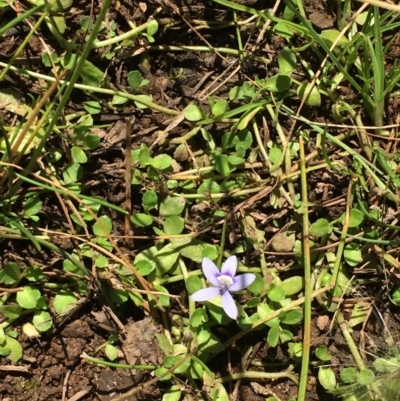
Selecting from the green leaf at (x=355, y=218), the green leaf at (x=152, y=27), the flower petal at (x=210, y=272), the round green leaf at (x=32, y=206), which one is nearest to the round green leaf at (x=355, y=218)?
the green leaf at (x=355, y=218)

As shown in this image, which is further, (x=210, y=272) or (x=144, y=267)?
(x=144, y=267)

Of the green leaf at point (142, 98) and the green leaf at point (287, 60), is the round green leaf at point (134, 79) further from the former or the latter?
the green leaf at point (287, 60)

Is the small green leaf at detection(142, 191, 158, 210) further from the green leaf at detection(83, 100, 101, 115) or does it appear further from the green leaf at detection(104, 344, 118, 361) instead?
the green leaf at detection(104, 344, 118, 361)

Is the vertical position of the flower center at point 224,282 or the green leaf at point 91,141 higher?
the green leaf at point 91,141

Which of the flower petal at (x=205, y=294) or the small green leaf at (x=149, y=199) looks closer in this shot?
the flower petal at (x=205, y=294)

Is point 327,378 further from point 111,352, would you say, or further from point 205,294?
point 111,352

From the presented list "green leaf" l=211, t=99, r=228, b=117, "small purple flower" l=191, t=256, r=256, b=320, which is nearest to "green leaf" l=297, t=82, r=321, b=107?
"green leaf" l=211, t=99, r=228, b=117

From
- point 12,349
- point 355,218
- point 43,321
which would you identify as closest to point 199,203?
point 355,218


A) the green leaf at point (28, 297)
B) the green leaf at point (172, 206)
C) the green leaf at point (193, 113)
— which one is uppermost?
the green leaf at point (193, 113)
